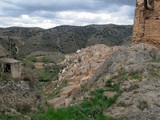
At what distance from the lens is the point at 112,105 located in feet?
29.7

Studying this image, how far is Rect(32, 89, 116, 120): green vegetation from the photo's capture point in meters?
8.18

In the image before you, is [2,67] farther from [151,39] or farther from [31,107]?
[151,39]

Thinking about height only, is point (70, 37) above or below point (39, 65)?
above

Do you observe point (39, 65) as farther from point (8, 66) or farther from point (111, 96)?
point (111, 96)

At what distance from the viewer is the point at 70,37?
78.8 meters

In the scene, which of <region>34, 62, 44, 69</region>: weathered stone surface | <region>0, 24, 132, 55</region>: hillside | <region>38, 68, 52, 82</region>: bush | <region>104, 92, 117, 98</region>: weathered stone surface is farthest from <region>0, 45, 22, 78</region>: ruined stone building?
<region>0, 24, 132, 55</region>: hillside

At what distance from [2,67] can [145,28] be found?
633 centimetres

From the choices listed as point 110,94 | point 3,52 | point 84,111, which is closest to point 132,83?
point 110,94

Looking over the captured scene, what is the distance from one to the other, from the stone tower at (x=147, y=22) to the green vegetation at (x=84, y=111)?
5.02m

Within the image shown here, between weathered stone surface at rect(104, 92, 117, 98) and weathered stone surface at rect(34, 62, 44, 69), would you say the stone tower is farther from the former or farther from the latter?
weathered stone surface at rect(34, 62, 44, 69)

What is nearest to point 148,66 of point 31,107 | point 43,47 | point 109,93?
point 109,93

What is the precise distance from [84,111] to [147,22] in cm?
638

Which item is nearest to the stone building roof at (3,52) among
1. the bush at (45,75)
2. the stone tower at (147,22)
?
the stone tower at (147,22)

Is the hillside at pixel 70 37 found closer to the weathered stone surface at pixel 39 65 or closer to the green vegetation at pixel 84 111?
the weathered stone surface at pixel 39 65
